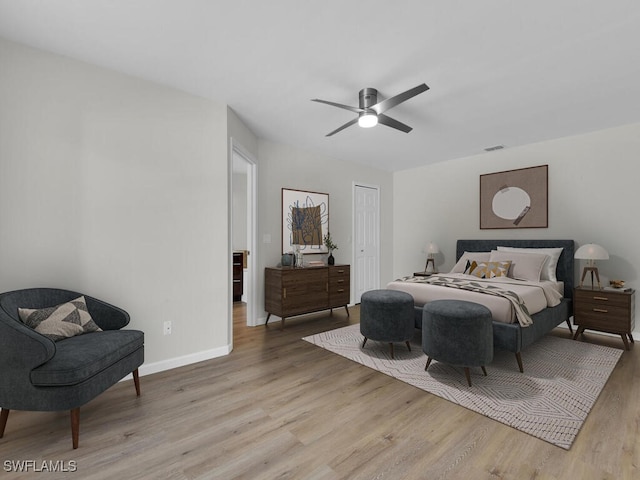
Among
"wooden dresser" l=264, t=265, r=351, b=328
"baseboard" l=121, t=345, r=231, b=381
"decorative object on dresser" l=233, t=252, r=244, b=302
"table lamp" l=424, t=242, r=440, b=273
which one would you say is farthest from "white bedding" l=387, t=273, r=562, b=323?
"decorative object on dresser" l=233, t=252, r=244, b=302

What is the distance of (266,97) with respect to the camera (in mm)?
3092

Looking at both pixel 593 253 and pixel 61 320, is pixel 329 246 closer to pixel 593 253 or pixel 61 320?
pixel 593 253

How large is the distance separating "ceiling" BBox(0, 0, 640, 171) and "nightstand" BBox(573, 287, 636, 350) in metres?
2.04

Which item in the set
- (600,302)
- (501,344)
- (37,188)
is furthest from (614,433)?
(37,188)

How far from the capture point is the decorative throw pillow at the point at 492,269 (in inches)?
159

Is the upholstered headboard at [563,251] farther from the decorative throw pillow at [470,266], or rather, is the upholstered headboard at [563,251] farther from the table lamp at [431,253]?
the table lamp at [431,253]

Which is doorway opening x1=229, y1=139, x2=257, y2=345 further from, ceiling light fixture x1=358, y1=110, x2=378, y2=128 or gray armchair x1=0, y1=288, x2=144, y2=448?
gray armchair x1=0, y1=288, x2=144, y2=448

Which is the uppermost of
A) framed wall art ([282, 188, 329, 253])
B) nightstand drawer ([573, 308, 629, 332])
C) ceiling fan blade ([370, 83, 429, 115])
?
ceiling fan blade ([370, 83, 429, 115])

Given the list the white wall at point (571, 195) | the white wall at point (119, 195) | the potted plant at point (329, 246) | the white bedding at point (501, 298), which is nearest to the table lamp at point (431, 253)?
the white wall at point (571, 195)

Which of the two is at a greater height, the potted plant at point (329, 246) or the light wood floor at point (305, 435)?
the potted plant at point (329, 246)

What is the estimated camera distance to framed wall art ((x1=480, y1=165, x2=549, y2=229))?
4.46 m

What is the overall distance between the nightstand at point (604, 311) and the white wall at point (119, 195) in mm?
4097

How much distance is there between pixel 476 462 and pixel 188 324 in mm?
2528

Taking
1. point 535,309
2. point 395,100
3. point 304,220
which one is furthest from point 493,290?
point 304,220
